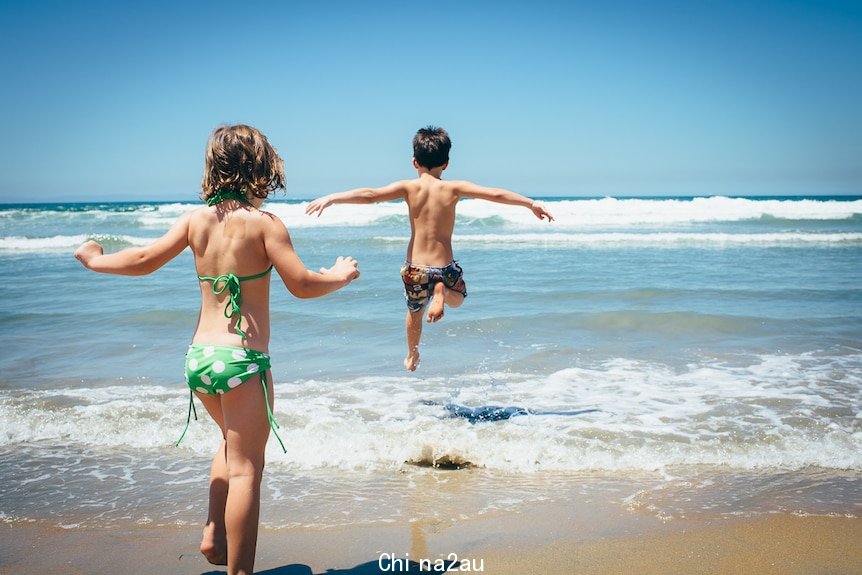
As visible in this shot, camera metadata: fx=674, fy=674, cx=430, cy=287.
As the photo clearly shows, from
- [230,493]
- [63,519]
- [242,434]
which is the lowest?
[63,519]

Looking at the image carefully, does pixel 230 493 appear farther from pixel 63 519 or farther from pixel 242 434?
pixel 63 519

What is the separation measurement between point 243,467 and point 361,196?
9.78 feet

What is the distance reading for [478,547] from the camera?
10.8 ft

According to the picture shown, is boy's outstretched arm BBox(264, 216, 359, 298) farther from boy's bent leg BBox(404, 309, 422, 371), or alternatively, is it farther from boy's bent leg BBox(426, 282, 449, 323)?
boy's bent leg BBox(404, 309, 422, 371)

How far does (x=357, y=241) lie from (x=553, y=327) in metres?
14.1

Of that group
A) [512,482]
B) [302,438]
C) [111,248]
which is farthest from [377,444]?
[111,248]

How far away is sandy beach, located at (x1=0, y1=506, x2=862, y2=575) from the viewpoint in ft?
10.2

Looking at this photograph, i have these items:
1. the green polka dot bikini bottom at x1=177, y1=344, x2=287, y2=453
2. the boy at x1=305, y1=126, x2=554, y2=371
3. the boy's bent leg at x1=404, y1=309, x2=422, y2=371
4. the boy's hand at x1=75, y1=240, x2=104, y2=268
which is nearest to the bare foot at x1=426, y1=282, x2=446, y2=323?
the boy at x1=305, y1=126, x2=554, y2=371

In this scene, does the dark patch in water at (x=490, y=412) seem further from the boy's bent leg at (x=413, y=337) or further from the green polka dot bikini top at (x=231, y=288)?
the green polka dot bikini top at (x=231, y=288)

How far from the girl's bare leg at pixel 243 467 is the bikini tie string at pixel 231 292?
10.1 inches

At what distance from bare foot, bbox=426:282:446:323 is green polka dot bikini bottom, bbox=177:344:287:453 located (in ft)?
9.28

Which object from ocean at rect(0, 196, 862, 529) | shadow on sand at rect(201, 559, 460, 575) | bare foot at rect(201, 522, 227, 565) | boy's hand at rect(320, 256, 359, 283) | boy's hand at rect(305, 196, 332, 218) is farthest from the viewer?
boy's hand at rect(305, 196, 332, 218)

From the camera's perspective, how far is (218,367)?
2.58 m

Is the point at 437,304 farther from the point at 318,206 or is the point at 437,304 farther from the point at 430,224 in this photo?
the point at 318,206
